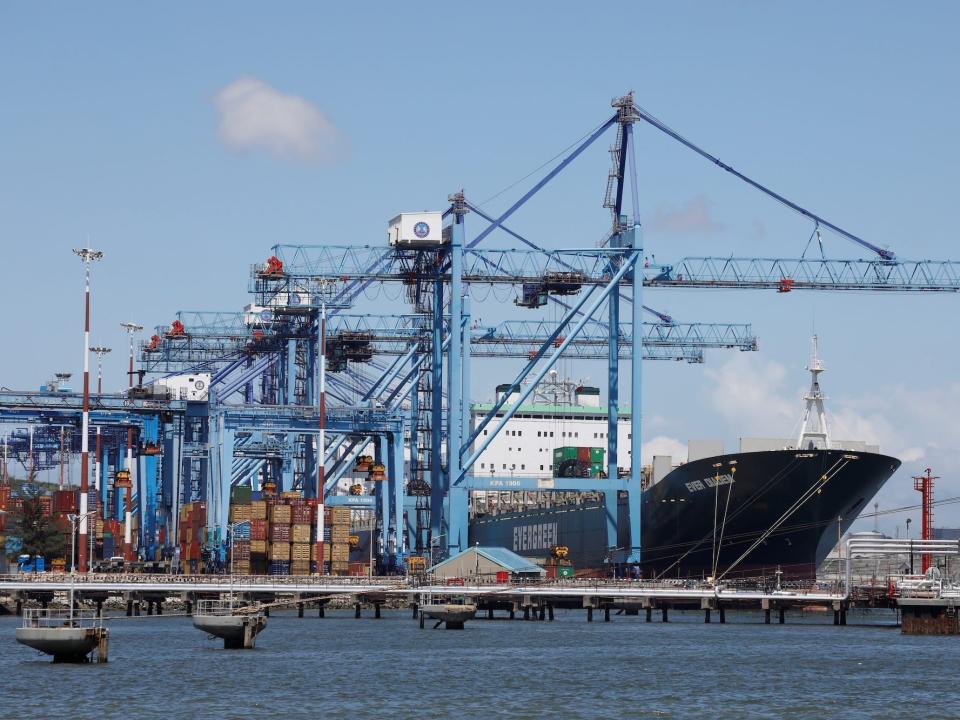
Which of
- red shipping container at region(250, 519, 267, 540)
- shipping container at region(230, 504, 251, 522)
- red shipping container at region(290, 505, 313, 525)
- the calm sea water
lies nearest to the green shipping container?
shipping container at region(230, 504, 251, 522)

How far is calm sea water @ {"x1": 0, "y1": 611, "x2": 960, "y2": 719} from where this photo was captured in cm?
4150

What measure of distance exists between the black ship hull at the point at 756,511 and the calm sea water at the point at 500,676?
43.5 ft

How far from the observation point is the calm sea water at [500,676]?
136 feet

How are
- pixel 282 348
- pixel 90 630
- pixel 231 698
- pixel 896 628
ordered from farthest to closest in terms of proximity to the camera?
pixel 282 348 < pixel 896 628 < pixel 90 630 < pixel 231 698

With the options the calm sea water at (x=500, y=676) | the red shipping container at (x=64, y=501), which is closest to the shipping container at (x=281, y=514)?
Answer: the calm sea water at (x=500, y=676)

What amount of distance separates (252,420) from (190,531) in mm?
8315

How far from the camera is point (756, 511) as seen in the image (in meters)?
84.0

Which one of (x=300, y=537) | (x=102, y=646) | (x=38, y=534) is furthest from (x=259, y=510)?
(x=102, y=646)

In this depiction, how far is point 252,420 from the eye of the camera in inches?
3745

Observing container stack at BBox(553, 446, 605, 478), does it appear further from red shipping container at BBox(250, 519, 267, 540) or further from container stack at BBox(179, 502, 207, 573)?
red shipping container at BBox(250, 519, 267, 540)

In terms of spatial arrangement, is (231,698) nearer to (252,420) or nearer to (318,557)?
(318,557)

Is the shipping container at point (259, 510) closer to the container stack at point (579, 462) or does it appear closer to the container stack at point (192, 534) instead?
the container stack at point (192, 534)

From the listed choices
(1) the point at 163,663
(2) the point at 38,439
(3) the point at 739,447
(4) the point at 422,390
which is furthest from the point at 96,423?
(1) the point at 163,663

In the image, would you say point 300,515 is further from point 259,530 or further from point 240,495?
point 240,495
